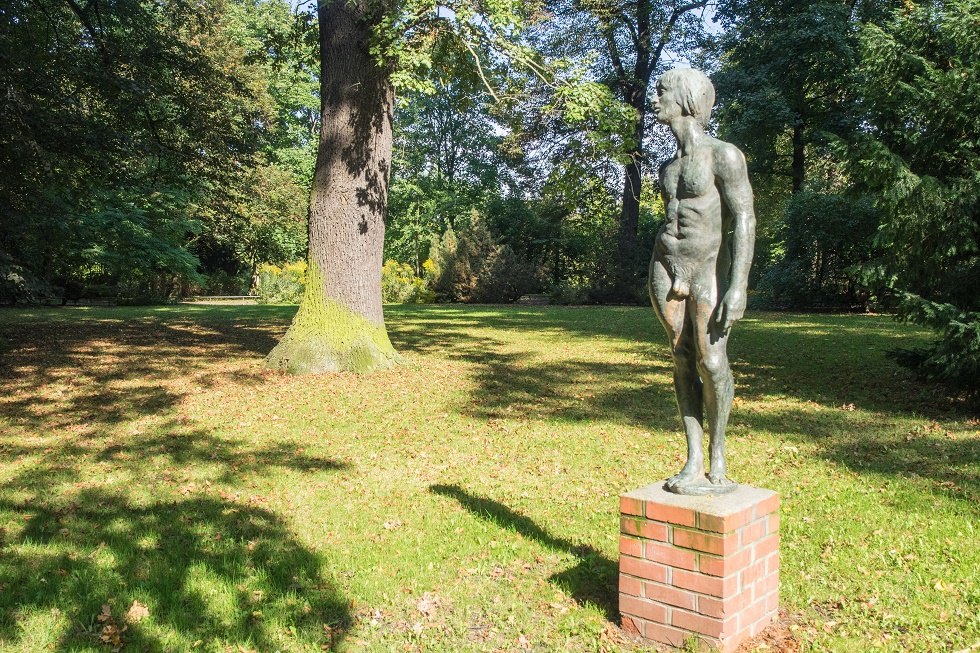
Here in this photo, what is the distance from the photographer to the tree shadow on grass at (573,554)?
13.0 feet

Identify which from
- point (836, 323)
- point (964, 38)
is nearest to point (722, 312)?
point (964, 38)

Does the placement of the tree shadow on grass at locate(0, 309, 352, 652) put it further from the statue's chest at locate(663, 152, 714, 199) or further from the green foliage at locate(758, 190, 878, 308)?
the green foliage at locate(758, 190, 878, 308)

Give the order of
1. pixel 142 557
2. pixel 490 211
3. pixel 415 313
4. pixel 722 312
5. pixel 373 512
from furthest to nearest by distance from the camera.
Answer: pixel 490 211, pixel 415 313, pixel 373 512, pixel 142 557, pixel 722 312

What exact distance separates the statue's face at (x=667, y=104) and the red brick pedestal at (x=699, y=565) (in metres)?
1.86

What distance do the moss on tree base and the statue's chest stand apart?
8.10 m

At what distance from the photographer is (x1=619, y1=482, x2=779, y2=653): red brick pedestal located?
3.22 m

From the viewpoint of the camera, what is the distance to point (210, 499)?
5.52 metres

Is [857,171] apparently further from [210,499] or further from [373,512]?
[210,499]

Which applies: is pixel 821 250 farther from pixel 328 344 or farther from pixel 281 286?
pixel 281 286

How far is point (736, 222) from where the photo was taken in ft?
11.2

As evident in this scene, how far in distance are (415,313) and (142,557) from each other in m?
21.1

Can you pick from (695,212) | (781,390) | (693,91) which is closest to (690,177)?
(695,212)

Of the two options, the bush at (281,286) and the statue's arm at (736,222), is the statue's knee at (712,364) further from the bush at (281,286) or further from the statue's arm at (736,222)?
the bush at (281,286)

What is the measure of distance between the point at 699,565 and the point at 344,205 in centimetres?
905
